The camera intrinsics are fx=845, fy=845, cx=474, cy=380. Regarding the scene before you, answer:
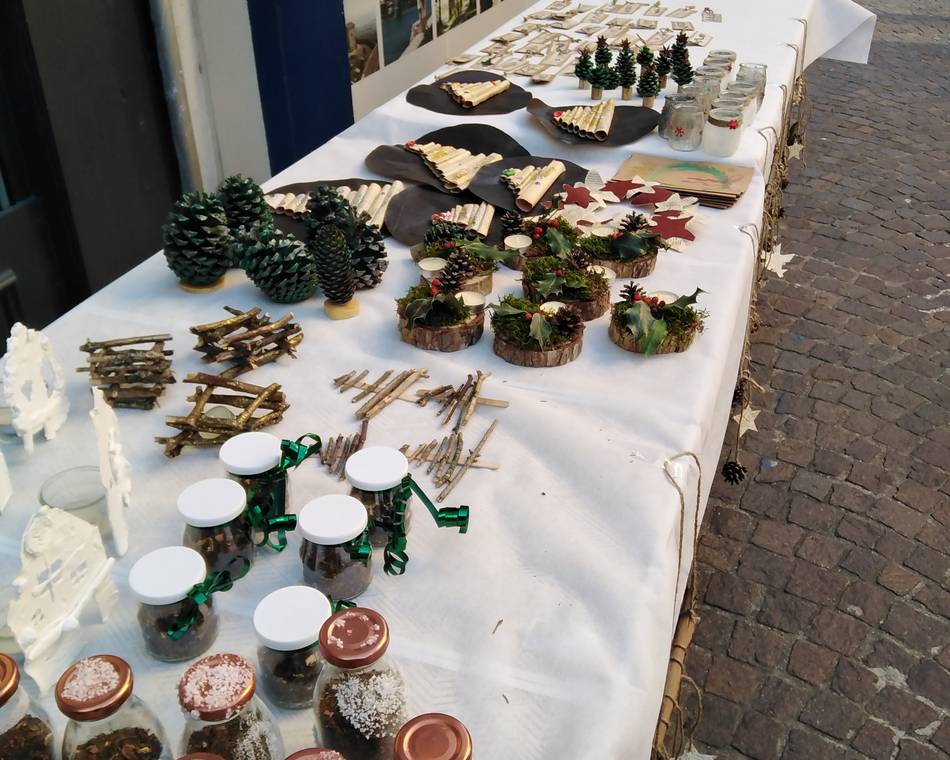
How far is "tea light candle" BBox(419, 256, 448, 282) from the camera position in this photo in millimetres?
1953

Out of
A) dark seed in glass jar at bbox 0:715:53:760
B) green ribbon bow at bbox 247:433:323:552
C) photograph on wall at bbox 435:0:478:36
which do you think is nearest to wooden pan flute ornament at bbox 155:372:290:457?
green ribbon bow at bbox 247:433:323:552

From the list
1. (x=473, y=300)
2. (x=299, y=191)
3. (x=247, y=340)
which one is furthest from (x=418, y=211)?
(x=247, y=340)

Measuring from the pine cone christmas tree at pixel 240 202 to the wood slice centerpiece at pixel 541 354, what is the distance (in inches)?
28.3

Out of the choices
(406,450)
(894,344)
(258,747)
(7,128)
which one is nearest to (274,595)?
(258,747)

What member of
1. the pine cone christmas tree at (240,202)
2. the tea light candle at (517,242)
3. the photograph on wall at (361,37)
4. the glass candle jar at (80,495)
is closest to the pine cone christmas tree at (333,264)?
the pine cone christmas tree at (240,202)

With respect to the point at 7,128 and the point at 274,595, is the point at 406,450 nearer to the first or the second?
the point at 274,595

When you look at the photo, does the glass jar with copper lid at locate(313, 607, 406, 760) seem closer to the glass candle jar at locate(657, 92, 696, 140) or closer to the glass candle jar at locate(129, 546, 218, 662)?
the glass candle jar at locate(129, 546, 218, 662)

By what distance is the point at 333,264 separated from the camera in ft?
6.03

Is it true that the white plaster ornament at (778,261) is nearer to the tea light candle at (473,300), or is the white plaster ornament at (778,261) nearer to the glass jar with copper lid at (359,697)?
the tea light candle at (473,300)

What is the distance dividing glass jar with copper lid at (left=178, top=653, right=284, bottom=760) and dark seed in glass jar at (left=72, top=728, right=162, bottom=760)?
4 centimetres

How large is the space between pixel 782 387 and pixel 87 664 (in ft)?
9.01

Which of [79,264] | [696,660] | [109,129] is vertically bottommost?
[696,660]

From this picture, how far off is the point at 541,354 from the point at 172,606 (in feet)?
2.94

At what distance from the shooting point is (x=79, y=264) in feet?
10.1
